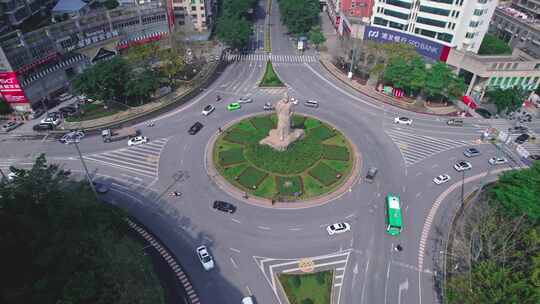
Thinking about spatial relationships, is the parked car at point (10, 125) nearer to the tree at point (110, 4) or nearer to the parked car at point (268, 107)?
the tree at point (110, 4)

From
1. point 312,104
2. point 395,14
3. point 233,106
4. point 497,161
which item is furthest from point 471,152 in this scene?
point 233,106

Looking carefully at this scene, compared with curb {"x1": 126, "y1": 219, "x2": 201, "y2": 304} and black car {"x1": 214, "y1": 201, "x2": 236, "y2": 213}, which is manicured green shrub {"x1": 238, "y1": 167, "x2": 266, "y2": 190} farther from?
curb {"x1": 126, "y1": 219, "x2": 201, "y2": 304}

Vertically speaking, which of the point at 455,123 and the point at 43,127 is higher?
the point at 455,123

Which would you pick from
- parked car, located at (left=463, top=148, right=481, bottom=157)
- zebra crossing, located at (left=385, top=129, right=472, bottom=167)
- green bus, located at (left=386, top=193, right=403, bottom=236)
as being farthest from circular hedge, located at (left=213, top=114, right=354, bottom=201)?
parked car, located at (left=463, top=148, right=481, bottom=157)

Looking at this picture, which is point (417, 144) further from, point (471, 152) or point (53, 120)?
point (53, 120)

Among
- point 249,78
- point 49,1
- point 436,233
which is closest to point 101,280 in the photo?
point 436,233

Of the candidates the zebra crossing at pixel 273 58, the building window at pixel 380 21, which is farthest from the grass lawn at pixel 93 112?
the building window at pixel 380 21

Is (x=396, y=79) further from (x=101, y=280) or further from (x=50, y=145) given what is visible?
(x=50, y=145)

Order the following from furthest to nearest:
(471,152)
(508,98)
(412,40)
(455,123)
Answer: (412,40) → (508,98) → (455,123) → (471,152)
